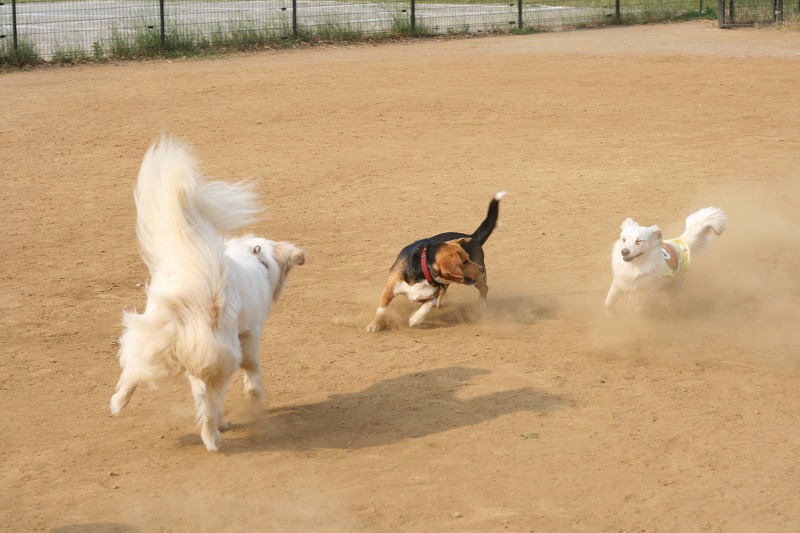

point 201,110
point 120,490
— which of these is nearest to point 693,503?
point 120,490

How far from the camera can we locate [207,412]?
5.61m

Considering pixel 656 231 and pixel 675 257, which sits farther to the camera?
→ pixel 675 257

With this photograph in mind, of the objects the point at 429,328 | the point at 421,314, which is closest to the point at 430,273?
the point at 421,314

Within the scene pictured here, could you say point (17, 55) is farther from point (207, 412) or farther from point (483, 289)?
point (207, 412)

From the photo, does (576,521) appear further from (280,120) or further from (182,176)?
(280,120)

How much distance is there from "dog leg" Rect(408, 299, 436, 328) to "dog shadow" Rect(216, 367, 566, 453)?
120cm

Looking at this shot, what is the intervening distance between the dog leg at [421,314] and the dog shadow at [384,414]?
3.92ft

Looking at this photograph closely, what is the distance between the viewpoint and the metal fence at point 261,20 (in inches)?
824

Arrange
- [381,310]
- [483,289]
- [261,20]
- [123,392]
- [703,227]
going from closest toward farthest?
[123,392] → [381,310] → [483,289] → [703,227] → [261,20]

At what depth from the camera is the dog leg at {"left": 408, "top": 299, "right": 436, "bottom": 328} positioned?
26.4ft

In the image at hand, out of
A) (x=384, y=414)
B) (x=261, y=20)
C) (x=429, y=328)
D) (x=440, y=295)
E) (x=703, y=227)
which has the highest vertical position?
(x=261, y=20)

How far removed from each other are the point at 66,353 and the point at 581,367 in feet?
12.3

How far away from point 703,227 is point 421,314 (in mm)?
2571

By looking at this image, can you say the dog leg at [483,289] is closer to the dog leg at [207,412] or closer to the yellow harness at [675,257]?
the yellow harness at [675,257]
